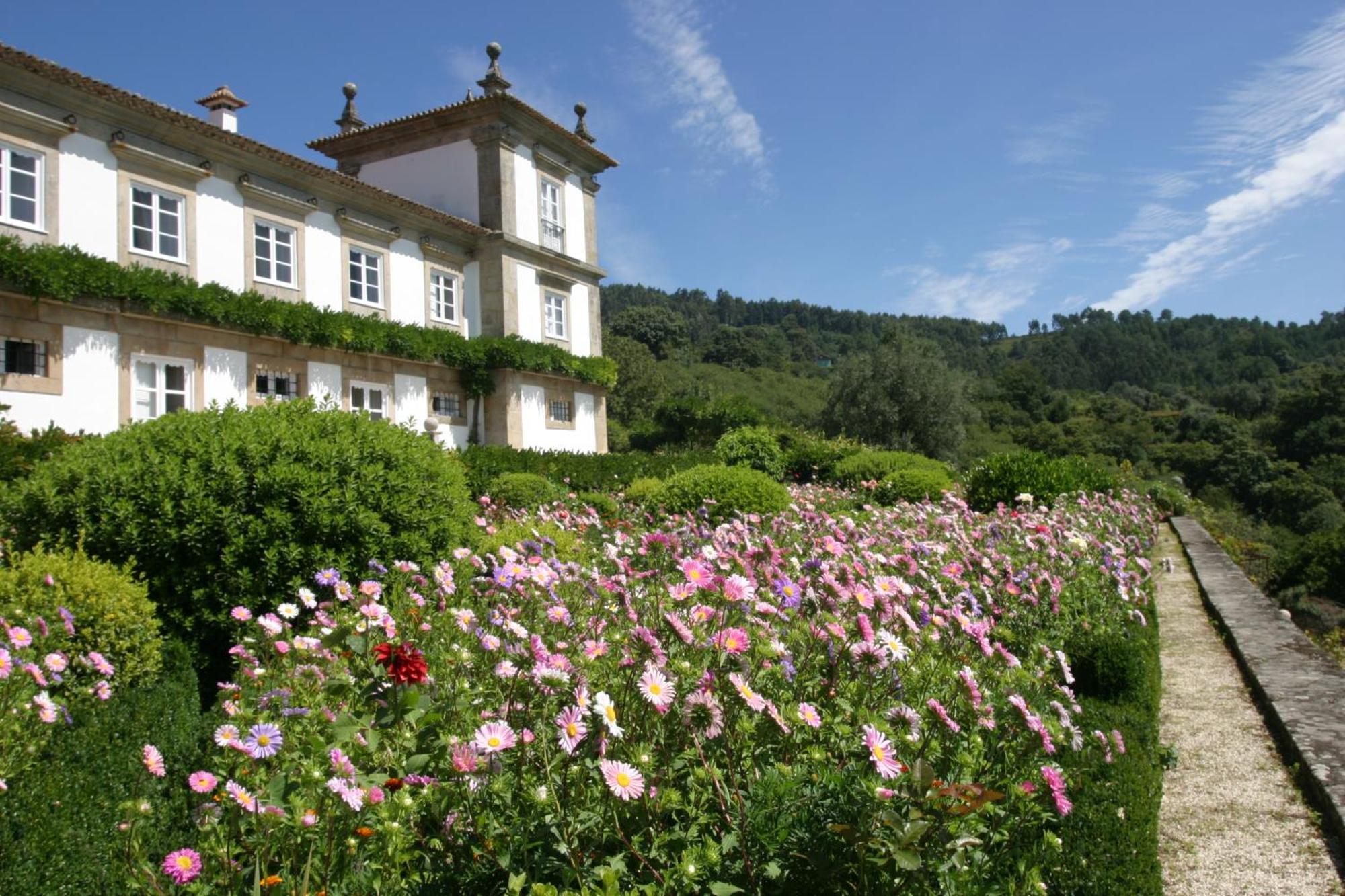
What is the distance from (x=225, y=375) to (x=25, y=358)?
2.99 m

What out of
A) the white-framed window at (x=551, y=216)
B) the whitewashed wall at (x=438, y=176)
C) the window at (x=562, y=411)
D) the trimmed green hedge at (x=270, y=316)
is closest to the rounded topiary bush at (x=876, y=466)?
the trimmed green hedge at (x=270, y=316)

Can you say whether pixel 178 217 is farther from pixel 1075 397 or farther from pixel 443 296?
pixel 1075 397

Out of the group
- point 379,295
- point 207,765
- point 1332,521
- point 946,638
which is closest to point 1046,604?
point 946,638

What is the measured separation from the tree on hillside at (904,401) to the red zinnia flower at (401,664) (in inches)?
1173

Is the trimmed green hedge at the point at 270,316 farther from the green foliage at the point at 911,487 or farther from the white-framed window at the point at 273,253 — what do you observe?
the green foliage at the point at 911,487

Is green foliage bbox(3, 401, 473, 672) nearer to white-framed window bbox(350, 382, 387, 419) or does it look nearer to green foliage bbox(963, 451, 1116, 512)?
green foliage bbox(963, 451, 1116, 512)

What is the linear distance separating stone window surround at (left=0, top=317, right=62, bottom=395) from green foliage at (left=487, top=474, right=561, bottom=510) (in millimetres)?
6336

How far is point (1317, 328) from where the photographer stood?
77812mm

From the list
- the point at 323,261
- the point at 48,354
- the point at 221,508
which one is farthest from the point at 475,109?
the point at 221,508

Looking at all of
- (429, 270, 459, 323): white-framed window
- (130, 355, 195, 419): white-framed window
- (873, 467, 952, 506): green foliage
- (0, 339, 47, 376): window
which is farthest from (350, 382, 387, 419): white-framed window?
(873, 467, 952, 506): green foliage

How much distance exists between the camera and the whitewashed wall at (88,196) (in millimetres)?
12039

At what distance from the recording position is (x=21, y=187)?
457 inches

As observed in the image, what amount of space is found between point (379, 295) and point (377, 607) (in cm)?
1695

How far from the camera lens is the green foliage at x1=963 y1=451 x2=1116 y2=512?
11195 millimetres
